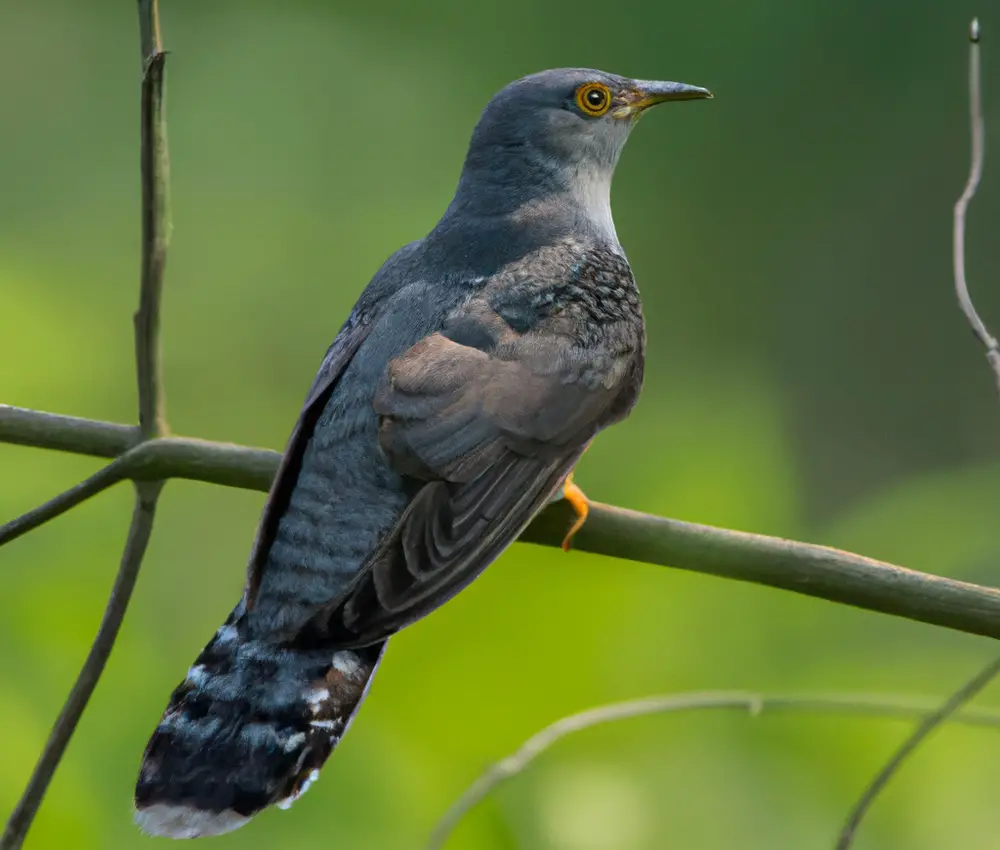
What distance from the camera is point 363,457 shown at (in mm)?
3422

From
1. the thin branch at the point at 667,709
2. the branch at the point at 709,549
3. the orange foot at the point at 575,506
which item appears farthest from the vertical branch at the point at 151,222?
the thin branch at the point at 667,709

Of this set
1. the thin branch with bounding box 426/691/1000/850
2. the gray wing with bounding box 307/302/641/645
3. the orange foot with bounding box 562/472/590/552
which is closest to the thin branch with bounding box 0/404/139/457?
the gray wing with bounding box 307/302/641/645

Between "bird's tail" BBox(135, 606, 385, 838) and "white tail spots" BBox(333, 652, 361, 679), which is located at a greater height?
"white tail spots" BBox(333, 652, 361, 679)

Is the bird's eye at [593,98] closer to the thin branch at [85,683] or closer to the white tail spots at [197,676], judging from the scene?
the thin branch at [85,683]

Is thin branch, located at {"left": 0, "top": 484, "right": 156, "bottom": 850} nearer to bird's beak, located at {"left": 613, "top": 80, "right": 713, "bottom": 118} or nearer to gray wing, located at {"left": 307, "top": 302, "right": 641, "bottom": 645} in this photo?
gray wing, located at {"left": 307, "top": 302, "right": 641, "bottom": 645}

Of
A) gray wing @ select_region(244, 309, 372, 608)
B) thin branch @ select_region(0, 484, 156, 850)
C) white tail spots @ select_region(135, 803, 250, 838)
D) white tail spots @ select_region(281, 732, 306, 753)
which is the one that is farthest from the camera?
gray wing @ select_region(244, 309, 372, 608)

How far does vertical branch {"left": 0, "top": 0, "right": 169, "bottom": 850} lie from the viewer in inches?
110

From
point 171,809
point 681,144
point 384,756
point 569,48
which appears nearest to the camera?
point 171,809

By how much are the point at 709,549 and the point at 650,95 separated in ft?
6.46

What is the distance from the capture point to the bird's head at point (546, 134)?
4.32 metres

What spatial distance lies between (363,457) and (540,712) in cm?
110

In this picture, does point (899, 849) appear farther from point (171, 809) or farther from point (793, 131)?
point (793, 131)

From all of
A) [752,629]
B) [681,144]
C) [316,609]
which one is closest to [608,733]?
[752,629]

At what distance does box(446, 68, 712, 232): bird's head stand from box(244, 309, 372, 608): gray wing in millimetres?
713
